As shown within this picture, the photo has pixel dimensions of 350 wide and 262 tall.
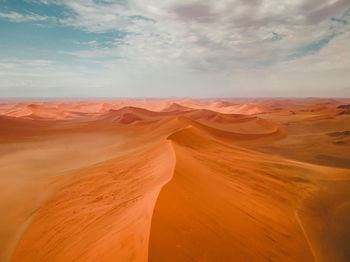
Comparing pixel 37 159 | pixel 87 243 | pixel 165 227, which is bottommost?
pixel 37 159

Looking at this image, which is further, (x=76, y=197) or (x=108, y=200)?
(x=76, y=197)

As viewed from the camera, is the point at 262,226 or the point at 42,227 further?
the point at 42,227

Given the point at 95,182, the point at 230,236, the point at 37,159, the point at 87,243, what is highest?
the point at 230,236

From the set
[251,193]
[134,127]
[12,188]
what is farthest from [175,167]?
[134,127]

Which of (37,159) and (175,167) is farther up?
(175,167)

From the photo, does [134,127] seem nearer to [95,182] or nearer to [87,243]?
[95,182]

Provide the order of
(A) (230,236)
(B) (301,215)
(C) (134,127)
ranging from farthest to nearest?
(C) (134,127), (B) (301,215), (A) (230,236)

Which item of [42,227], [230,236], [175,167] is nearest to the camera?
[230,236]

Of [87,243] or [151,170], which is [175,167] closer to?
[151,170]

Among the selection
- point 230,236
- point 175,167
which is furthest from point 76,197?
point 230,236
